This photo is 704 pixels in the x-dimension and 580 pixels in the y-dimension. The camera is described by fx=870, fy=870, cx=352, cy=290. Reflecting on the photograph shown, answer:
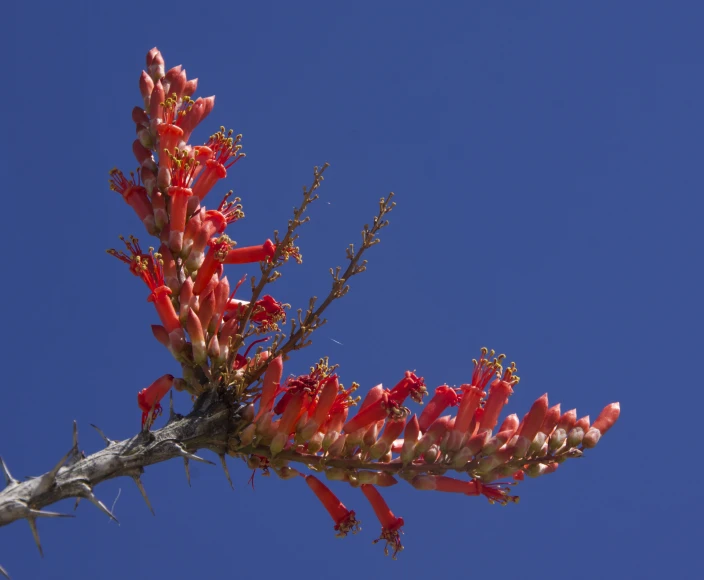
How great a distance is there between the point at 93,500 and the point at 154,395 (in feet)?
3.84

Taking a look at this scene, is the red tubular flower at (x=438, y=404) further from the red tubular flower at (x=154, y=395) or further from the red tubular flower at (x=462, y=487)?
the red tubular flower at (x=154, y=395)

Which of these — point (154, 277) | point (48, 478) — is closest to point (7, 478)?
point (48, 478)

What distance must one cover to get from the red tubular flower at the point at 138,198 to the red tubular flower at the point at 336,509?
215 centimetres

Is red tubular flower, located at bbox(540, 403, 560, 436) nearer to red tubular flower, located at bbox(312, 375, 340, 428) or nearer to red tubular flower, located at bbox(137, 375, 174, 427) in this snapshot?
red tubular flower, located at bbox(312, 375, 340, 428)

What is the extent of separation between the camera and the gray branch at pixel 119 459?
4.85 m

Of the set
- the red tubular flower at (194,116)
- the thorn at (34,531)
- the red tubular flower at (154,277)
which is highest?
the red tubular flower at (194,116)

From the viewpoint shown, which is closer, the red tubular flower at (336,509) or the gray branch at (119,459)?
the gray branch at (119,459)

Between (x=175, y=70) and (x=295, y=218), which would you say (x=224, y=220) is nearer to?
(x=295, y=218)

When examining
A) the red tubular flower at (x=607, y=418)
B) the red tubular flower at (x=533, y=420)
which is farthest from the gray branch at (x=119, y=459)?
the red tubular flower at (x=607, y=418)

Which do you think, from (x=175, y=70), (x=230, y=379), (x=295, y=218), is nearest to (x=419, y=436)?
(x=230, y=379)

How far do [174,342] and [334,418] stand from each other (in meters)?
1.17

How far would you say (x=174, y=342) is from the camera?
5.75 metres

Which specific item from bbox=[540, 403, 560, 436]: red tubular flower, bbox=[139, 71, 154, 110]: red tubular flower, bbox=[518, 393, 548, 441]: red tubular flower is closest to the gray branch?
bbox=[518, 393, 548, 441]: red tubular flower

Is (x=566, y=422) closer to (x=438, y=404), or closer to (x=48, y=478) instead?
(x=438, y=404)
